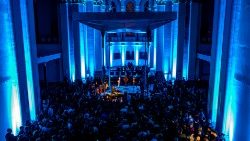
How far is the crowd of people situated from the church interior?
0.04 metres

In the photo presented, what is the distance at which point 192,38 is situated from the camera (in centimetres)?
1959

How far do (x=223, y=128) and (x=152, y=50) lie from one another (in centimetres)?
1941

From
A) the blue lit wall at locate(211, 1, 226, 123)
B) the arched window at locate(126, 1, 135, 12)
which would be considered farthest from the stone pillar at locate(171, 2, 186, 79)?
the arched window at locate(126, 1, 135, 12)

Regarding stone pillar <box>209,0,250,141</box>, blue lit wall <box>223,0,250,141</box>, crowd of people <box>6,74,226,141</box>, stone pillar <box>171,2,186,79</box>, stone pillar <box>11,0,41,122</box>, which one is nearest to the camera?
blue lit wall <box>223,0,250,141</box>

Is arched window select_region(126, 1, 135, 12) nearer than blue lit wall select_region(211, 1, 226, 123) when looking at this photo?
No

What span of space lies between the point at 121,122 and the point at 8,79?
15.8 ft

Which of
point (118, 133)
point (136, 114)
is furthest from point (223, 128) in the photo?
point (118, 133)

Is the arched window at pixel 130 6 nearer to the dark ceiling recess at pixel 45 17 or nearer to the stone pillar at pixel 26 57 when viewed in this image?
the dark ceiling recess at pixel 45 17

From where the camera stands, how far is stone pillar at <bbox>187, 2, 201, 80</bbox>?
19.2 m

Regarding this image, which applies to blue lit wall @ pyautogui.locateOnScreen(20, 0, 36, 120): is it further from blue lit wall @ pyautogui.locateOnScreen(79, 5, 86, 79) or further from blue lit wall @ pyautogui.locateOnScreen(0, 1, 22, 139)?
blue lit wall @ pyautogui.locateOnScreen(79, 5, 86, 79)

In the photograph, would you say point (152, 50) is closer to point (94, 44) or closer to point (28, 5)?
point (94, 44)

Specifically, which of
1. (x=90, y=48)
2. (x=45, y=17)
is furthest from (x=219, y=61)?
(x=90, y=48)

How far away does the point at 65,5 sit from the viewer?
65.1 feet

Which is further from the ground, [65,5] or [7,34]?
[65,5]
